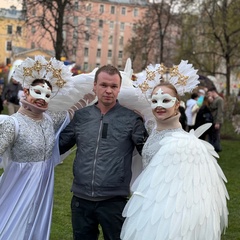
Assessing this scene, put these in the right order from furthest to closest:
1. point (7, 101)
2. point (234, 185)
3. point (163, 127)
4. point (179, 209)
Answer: point (7, 101) < point (234, 185) < point (163, 127) < point (179, 209)

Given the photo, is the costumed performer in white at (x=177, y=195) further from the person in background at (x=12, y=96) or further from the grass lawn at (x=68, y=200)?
the person in background at (x=12, y=96)

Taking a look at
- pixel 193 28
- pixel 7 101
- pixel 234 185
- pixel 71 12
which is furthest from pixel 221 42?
pixel 234 185

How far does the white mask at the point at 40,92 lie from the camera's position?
3674 millimetres

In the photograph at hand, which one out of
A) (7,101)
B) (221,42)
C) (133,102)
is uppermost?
(221,42)

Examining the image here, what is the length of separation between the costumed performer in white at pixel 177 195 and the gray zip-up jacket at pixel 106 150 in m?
0.20

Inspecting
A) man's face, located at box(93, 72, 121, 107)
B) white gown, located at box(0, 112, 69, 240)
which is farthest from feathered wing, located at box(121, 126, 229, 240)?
white gown, located at box(0, 112, 69, 240)

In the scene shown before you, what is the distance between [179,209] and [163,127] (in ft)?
2.21

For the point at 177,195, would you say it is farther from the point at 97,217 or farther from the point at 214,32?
the point at 214,32

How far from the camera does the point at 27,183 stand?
365 centimetres

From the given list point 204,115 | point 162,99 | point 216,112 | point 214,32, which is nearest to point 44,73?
point 162,99

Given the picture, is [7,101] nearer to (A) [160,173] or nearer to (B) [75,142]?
(B) [75,142]

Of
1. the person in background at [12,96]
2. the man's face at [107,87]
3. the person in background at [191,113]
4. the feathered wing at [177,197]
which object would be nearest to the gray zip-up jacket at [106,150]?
the man's face at [107,87]

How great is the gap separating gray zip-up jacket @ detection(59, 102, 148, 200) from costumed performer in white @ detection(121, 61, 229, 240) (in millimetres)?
202

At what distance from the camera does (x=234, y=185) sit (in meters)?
7.95
